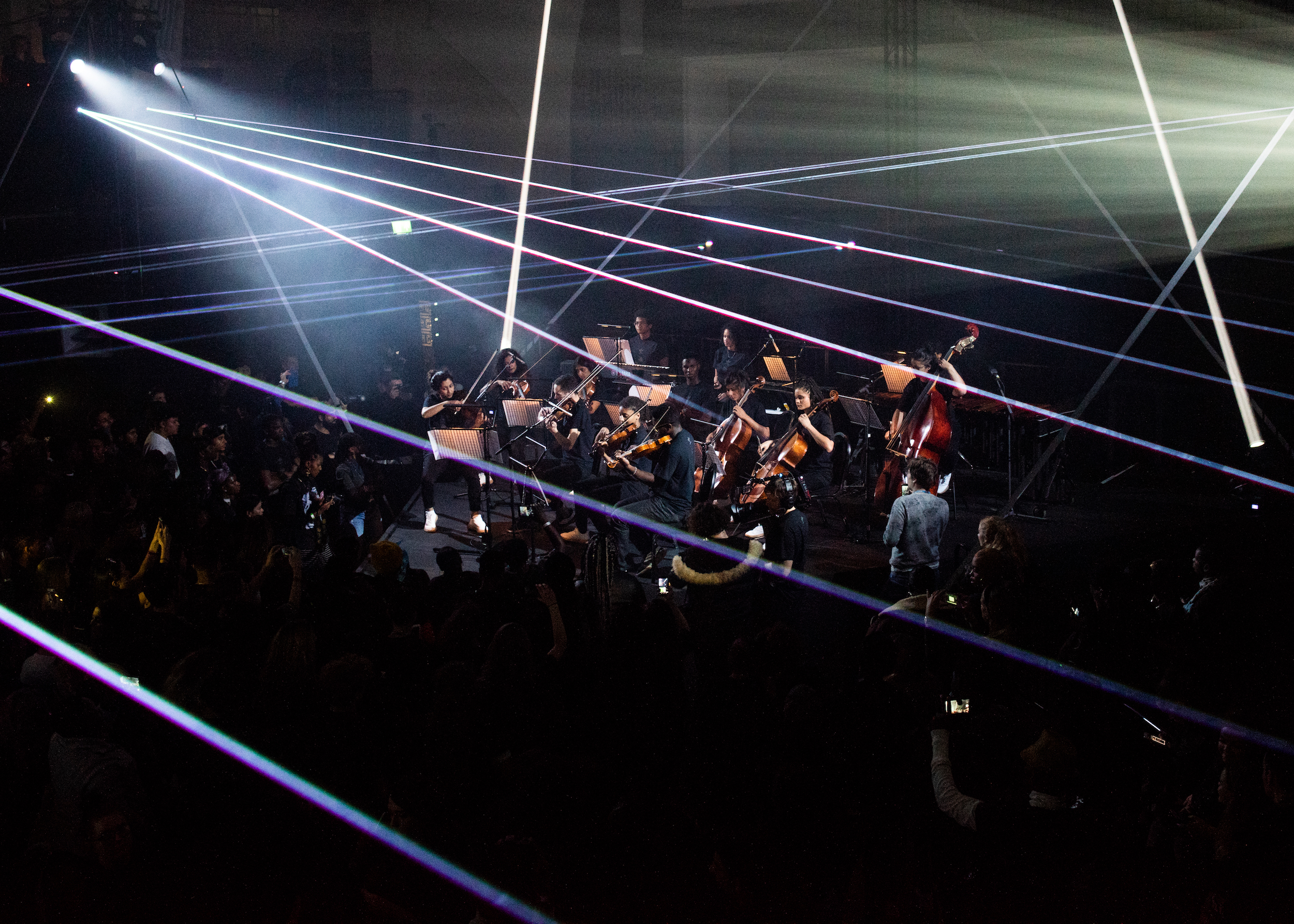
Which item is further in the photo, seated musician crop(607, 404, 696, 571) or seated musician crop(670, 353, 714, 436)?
seated musician crop(670, 353, 714, 436)

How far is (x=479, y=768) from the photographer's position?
2771 mm

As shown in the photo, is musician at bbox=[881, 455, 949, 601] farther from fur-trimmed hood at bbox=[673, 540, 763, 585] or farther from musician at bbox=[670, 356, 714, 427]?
musician at bbox=[670, 356, 714, 427]

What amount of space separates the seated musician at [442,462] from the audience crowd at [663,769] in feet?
15.3

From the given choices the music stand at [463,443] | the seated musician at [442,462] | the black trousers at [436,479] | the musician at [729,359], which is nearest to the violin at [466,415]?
the seated musician at [442,462]

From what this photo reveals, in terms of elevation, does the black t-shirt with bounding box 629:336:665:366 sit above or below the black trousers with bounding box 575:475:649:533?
above

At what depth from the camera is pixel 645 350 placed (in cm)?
1153

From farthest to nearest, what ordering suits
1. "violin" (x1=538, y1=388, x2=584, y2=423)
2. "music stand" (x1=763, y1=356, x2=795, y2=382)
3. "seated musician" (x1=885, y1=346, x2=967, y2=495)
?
"music stand" (x1=763, y1=356, x2=795, y2=382) < "violin" (x1=538, y1=388, x2=584, y2=423) < "seated musician" (x1=885, y1=346, x2=967, y2=495)

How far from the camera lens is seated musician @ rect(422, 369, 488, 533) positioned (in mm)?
8719

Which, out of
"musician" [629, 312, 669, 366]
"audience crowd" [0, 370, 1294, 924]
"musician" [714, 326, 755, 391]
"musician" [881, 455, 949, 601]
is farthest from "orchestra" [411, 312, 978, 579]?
"audience crowd" [0, 370, 1294, 924]

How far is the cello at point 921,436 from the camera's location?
767cm

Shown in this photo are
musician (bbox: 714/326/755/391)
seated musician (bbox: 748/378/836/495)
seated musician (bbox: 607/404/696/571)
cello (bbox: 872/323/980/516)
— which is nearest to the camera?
seated musician (bbox: 607/404/696/571)

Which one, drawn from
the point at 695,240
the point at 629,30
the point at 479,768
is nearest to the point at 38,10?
the point at 629,30

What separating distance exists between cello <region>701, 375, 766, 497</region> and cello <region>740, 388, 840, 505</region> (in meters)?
0.20

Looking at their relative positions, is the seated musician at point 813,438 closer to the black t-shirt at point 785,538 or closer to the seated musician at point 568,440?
→ the seated musician at point 568,440
